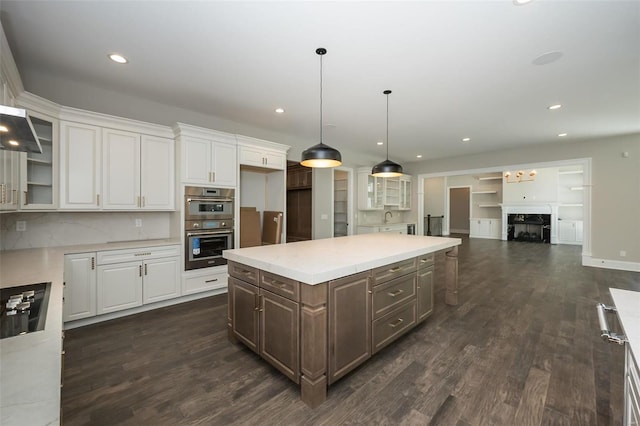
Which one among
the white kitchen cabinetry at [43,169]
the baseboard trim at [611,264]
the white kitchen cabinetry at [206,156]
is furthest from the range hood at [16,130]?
the baseboard trim at [611,264]

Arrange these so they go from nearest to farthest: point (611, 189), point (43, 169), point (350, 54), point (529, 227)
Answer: point (350, 54) < point (43, 169) < point (611, 189) < point (529, 227)

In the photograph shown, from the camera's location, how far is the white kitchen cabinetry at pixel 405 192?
26.4 ft

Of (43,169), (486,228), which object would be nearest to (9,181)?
(43,169)

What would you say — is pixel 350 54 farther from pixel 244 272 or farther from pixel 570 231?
pixel 570 231

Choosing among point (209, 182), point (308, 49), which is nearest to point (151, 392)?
point (209, 182)

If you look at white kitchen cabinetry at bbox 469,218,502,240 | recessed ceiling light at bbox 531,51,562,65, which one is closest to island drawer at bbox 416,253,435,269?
recessed ceiling light at bbox 531,51,562,65

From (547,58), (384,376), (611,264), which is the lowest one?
(384,376)

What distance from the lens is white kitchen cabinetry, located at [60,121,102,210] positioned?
290cm

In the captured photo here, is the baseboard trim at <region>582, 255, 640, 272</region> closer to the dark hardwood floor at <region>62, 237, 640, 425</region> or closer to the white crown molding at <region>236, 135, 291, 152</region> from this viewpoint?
the dark hardwood floor at <region>62, 237, 640, 425</region>

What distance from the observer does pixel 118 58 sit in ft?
8.63

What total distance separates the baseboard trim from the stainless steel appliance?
8.45 m

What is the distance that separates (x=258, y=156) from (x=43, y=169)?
2486mm

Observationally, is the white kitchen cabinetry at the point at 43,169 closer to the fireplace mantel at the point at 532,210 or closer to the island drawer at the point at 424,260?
the island drawer at the point at 424,260

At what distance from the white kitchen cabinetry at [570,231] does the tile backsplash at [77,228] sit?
12.1 metres
